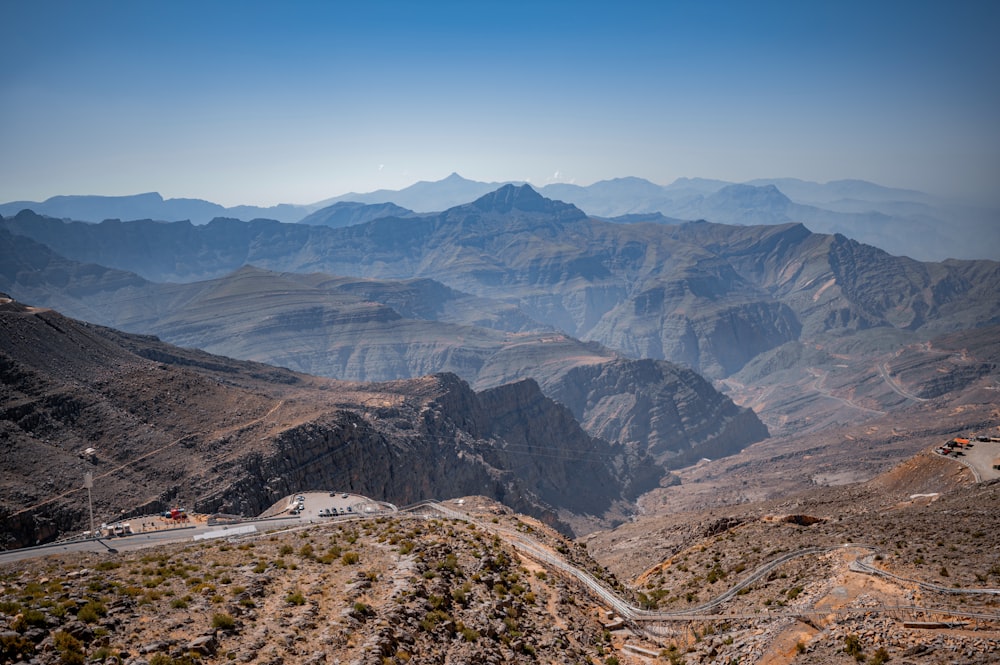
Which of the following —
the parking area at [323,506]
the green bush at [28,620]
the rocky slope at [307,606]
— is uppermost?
the green bush at [28,620]

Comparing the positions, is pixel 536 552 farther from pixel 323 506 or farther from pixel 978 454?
pixel 978 454

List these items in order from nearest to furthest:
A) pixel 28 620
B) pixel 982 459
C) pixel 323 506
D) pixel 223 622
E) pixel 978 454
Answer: pixel 28 620
pixel 223 622
pixel 982 459
pixel 978 454
pixel 323 506

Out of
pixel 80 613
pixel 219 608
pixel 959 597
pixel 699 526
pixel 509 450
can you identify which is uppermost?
pixel 80 613

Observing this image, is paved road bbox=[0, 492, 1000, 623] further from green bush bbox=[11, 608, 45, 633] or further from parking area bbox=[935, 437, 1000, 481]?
parking area bbox=[935, 437, 1000, 481]

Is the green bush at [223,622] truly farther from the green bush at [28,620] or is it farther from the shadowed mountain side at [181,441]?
→ the shadowed mountain side at [181,441]

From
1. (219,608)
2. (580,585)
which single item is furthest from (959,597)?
(219,608)

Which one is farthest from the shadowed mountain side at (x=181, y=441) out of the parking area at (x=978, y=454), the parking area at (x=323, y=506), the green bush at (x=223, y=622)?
the parking area at (x=978, y=454)

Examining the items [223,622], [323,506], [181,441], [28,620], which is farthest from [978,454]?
[181,441]

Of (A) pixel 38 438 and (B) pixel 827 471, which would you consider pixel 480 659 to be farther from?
(B) pixel 827 471
